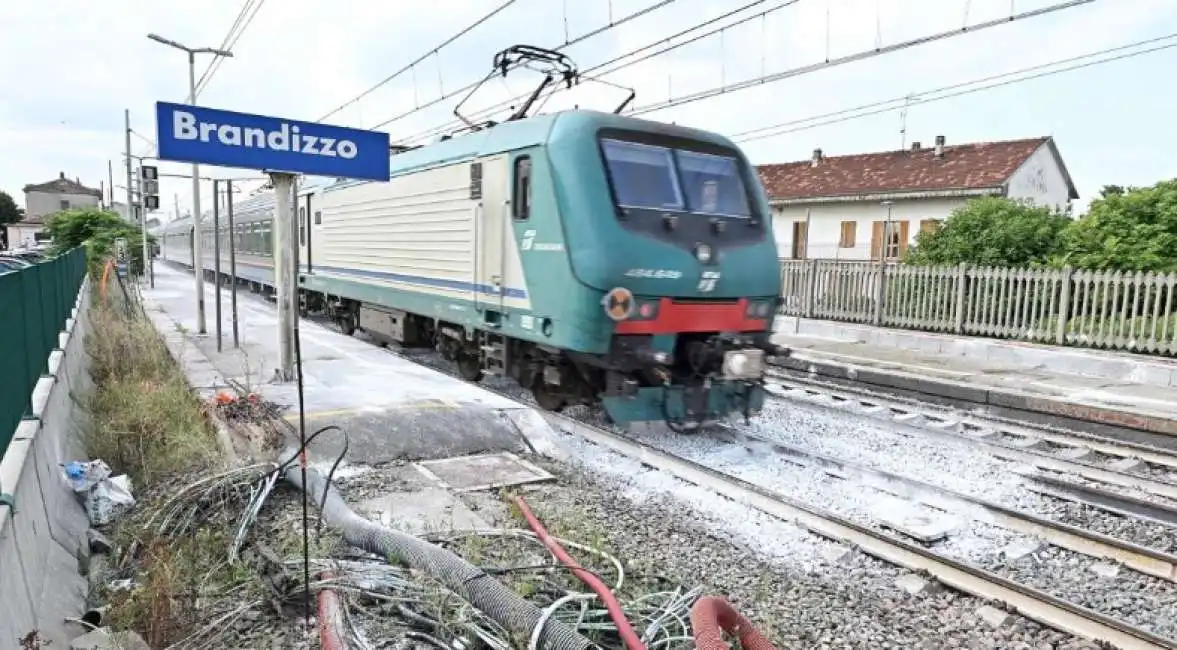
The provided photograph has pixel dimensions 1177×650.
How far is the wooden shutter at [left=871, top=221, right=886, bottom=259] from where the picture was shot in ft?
86.4

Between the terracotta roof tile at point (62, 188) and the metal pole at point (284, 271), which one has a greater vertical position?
the terracotta roof tile at point (62, 188)

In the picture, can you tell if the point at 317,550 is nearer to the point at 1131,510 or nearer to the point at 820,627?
the point at 820,627

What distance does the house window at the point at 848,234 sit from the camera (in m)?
27.1

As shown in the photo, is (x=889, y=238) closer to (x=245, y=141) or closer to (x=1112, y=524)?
(x=1112, y=524)

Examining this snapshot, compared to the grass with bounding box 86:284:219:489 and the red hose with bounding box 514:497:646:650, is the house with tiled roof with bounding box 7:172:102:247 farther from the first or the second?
the red hose with bounding box 514:497:646:650

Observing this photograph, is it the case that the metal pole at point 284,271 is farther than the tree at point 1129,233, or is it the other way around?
the tree at point 1129,233

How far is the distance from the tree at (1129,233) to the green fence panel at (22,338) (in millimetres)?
15080

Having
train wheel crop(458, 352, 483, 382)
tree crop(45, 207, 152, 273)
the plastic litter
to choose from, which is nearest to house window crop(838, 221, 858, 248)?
train wheel crop(458, 352, 483, 382)

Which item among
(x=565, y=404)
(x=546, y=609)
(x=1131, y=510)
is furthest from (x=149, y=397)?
(x=1131, y=510)

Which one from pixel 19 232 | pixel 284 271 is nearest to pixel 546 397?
pixel 284 271

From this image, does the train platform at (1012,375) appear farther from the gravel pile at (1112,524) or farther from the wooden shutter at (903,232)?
the wooden shutter at (903,232)

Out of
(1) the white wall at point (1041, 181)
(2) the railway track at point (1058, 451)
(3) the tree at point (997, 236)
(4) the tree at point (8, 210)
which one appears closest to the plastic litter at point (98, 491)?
(2) the railway track at point (1058, 451)

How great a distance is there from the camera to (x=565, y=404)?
814 centimetres

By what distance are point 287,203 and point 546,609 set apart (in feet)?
20.4
